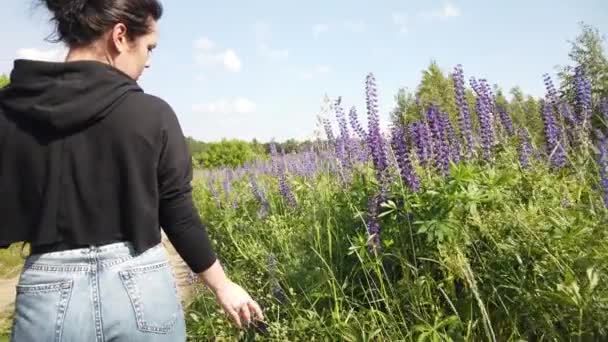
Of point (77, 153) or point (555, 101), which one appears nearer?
point (77, 153)

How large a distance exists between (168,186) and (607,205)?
1.98 metres

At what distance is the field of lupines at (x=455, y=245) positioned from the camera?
243cm

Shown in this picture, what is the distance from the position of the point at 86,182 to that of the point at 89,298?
1.12 ft

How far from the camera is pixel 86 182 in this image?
149 cm

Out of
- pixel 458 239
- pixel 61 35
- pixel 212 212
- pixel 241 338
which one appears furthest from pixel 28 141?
pixel 212 212

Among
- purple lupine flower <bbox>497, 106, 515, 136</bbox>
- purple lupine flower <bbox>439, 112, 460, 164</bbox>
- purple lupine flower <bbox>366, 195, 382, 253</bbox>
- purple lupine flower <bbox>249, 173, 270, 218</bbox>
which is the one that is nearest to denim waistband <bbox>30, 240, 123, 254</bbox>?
purple lupine flower <bbox>366, 195, 382, 253</bbox>

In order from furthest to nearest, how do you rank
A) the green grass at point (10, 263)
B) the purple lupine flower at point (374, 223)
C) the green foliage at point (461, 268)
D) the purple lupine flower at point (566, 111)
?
the green grass at point (10, 263), the purple lupine flower at point (566, 111), the purple lupine flower at point (374, 223), the green foliage at point (461, 268)

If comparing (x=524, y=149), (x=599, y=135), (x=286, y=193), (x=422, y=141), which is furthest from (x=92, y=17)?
(x=286, y=193)

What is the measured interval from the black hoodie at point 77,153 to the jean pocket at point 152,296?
0.08m

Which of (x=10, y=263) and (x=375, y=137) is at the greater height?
(x=375, y=137)

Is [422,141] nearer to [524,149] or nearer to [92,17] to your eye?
[524,149]

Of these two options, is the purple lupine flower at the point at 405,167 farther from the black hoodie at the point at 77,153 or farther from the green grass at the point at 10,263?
the green grass at the point at 10,263

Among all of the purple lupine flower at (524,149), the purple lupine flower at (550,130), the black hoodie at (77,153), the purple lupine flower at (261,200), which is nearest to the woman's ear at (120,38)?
the black hoodie at (77,153)

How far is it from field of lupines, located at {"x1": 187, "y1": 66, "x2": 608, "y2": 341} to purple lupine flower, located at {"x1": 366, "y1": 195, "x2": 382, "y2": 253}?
1 centimetres
